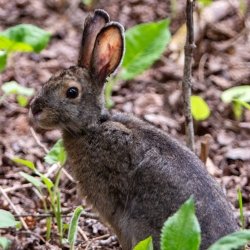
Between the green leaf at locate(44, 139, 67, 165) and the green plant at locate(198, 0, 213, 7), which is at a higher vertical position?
the green plant at locate(198, 0, 213, 7)

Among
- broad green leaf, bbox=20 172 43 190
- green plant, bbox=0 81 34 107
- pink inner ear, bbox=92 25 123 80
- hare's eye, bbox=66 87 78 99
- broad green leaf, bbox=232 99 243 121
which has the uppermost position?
pink inner ear, bbox=92 25 123 80

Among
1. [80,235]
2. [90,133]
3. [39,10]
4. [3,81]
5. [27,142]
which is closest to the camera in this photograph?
[90,133]

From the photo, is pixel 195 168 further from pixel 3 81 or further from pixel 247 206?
pixel 3 81

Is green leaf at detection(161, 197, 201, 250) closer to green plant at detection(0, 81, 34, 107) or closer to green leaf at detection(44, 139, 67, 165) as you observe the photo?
green leaf at detection(44, 139, 67, 165)

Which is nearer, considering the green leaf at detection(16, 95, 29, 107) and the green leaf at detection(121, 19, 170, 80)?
the green leaf at detection(121, 19, 170, 80)

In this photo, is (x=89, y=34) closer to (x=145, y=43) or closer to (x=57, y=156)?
(x=57, y=156)

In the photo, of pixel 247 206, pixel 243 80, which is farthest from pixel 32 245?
pixel 243 80

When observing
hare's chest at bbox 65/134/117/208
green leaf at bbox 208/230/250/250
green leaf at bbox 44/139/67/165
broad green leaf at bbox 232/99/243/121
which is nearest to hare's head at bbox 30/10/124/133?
hare's chest at bbox 65/134/117/208
